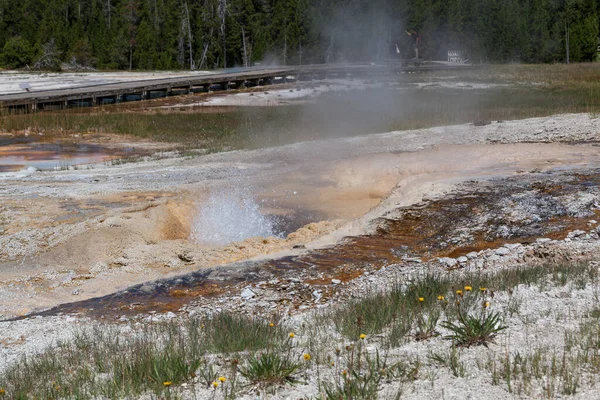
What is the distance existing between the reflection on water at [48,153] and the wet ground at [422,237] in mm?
9380

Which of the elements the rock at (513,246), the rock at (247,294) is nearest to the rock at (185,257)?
the rock at (247,294)

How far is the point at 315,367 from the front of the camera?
16.6ft

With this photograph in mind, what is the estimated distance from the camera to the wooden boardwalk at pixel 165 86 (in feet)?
103

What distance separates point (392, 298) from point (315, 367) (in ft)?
5.46

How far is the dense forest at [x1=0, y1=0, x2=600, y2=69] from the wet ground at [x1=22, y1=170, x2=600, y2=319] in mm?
47987

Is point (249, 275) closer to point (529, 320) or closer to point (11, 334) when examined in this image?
point (11, 334)

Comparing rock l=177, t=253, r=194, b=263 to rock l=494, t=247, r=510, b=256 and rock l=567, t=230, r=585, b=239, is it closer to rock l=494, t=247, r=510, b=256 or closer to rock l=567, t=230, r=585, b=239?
→ rock l=494, t=247, r=510, b=256

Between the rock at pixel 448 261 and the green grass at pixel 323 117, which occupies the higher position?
the green grass at pixel 323 117

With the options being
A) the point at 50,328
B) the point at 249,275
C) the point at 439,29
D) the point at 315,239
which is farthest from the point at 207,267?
the point at 439,29

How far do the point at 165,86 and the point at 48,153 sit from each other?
18.2 meters

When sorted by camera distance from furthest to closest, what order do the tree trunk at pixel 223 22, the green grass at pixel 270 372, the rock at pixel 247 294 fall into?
the tree trunk at pixel 223 22, the rock at pixel 247 294, the green grass at pixel 270 372

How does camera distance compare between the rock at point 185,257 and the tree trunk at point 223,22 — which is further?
the tree trunk at point 223,22

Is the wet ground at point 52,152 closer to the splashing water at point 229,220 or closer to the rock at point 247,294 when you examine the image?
the splashing water at point 229,220

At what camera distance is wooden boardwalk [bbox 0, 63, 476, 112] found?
1230 inches
